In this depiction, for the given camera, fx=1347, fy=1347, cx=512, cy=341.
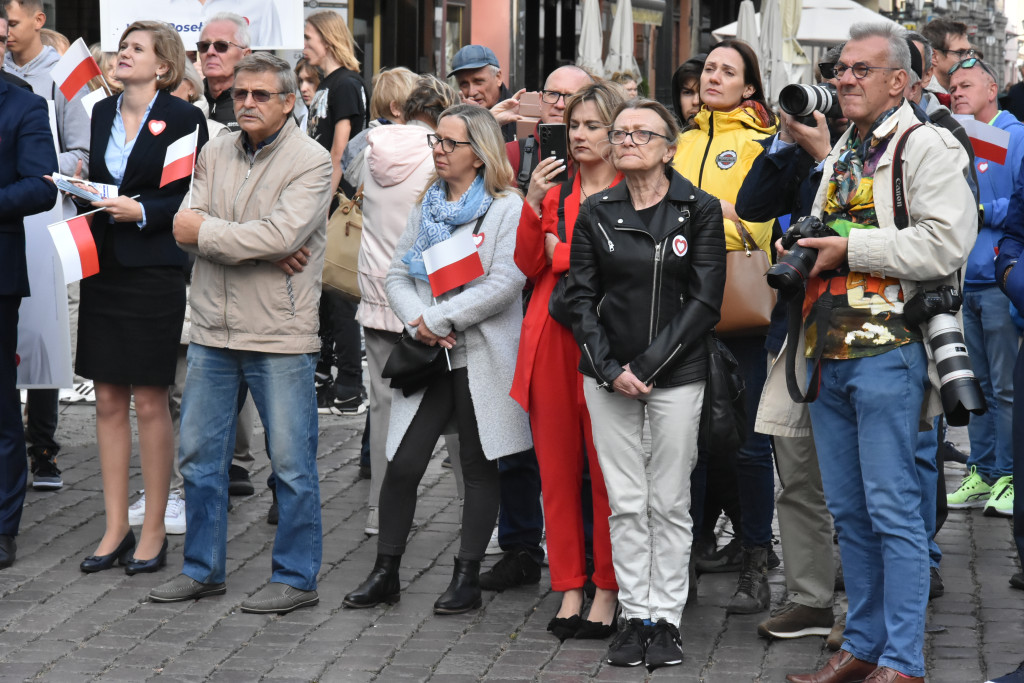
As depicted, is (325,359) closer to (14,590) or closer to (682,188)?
(14,590)

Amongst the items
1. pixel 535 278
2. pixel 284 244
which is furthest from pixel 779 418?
pixel 284 244

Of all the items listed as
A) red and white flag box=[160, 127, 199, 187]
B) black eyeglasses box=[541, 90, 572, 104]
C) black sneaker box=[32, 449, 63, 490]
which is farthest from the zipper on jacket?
black sneaker box=[32, 449, 63, 490]

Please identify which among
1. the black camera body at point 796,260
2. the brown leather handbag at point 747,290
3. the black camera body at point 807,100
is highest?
the black camera body at point 807,100

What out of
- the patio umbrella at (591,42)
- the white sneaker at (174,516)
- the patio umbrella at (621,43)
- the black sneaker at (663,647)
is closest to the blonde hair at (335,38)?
the white sneaker at (174,516)

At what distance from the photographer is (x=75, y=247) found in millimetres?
5676

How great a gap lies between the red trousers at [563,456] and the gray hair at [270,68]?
4.87 feet

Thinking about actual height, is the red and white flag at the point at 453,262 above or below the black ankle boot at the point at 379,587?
above

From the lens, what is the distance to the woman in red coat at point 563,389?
207 inches

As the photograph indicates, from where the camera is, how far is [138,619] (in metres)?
→ 5.40

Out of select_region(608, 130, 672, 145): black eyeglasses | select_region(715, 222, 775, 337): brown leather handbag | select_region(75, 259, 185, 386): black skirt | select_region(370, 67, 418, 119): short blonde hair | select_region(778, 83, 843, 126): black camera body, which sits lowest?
select_region(75, 259, 185, 386): black skirt

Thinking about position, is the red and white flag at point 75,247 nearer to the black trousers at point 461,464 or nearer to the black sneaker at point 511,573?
the black trousers at point 461,464

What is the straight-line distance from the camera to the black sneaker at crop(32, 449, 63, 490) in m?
7.50

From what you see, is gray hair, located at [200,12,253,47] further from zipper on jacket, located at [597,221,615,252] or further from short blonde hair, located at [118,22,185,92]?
zipper on jacket, located at [597,221,615,252]

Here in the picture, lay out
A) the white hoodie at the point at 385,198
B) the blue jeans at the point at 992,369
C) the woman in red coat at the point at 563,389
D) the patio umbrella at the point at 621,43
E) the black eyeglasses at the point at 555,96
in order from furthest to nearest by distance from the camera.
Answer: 1. the patio umbrella at the point at 621,43
2. the blue jeans at the point at 992,369
3. the white hoodie at the point at 385,198
4. the black eyeglasses at the point at 555,96
5. the woman in red coat at the point at 563,389
